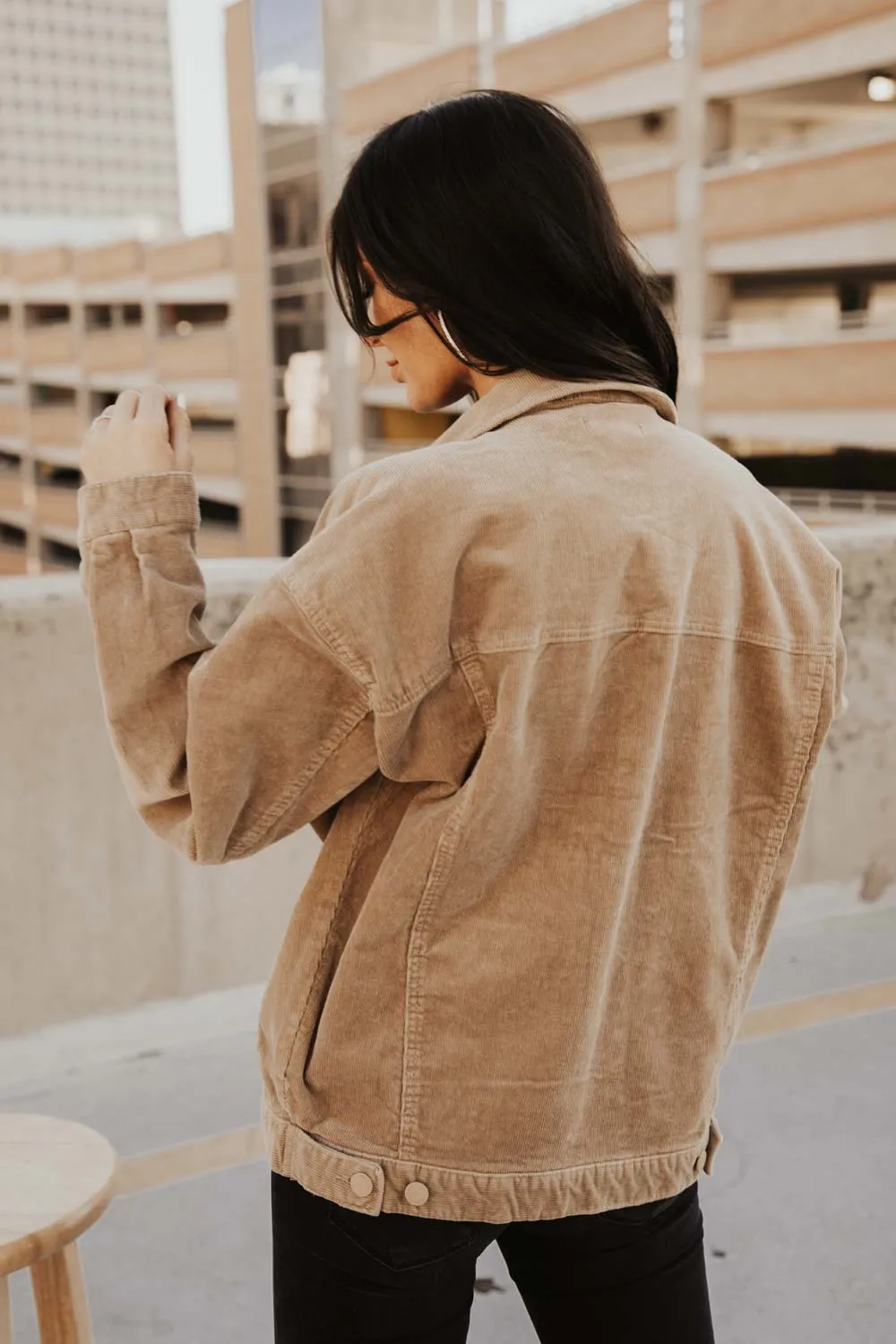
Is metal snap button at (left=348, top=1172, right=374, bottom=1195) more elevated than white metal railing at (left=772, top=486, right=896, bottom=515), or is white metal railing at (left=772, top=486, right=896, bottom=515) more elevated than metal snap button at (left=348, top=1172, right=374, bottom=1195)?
metal snap button at (left=348, top=1172, right=374, bottom=1195)

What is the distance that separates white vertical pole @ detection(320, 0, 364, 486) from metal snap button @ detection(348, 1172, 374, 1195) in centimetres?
5752

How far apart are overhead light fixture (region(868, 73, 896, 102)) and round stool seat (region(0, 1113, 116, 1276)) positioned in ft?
143

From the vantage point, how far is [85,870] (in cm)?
268

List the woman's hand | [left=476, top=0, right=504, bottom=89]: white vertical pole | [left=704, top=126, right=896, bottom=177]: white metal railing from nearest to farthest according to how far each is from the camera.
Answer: the woman's hand, [left=704, top=126, right=896, bottom=177]: white metal railing, [left=476, top=0, right=504, bottom=89]: white vertical pole

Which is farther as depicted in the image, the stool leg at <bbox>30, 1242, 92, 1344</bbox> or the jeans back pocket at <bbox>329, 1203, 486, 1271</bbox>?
the stool leg at <bbox>30, 1242, 92, 1344</bbox>

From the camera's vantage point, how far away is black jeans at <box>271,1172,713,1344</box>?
3.11 feet

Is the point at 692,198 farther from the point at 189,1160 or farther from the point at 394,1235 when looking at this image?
the point at 394,1235

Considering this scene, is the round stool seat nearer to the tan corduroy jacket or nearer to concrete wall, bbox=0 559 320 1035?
the tan corduroy jacket

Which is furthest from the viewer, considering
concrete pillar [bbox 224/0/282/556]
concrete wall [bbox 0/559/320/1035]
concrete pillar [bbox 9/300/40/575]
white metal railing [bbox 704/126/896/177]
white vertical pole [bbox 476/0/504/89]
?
concrete pillar [bbox 9/300/40/575]

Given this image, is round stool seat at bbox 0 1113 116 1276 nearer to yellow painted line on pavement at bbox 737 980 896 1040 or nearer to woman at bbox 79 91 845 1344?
woman at bbox 79 91 845 1344

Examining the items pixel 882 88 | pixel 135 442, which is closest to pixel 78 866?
pixel 135 442

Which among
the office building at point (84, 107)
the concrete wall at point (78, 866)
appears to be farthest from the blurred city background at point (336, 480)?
the office building at point (84, 107)

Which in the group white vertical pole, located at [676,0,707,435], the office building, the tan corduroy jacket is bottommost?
the tan corduroy jacket

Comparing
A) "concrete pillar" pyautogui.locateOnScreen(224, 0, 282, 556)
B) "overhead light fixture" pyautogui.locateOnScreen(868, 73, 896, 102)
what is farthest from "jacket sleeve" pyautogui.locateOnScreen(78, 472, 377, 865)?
"concrete pillar" pyautogui.locateOnScreen(224, 0, 282, 556)
